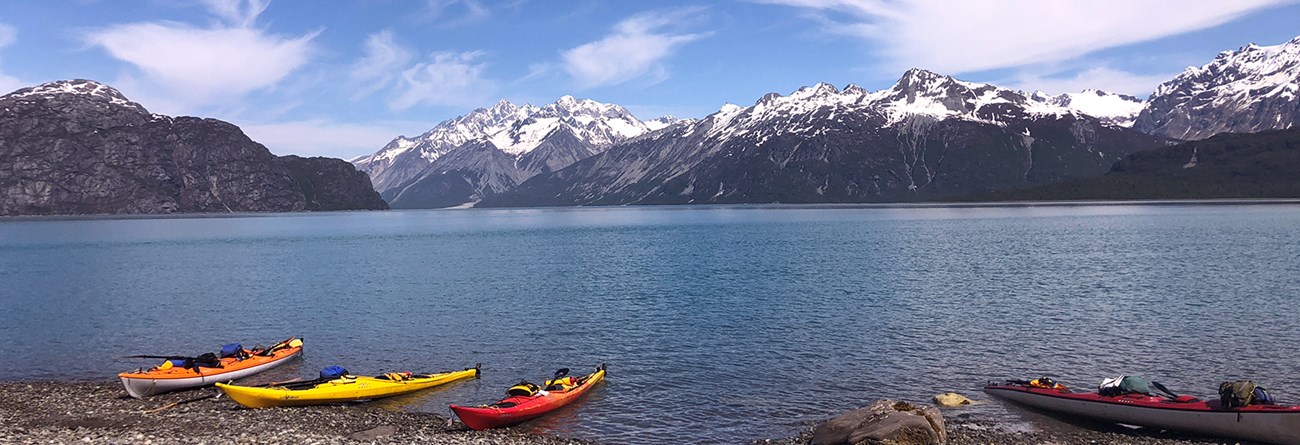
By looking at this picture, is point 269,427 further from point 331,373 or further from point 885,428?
point 885,428

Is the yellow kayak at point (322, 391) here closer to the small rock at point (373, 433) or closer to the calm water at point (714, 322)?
the calm water at point (714, 322)

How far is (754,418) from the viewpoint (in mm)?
37656

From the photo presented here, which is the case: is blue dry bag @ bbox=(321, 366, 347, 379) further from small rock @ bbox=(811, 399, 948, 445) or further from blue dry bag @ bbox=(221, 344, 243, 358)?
small rock @ bbox=(811, 399, 948, 445)

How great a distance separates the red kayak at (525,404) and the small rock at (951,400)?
702 inches

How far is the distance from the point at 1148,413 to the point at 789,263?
7983 cm

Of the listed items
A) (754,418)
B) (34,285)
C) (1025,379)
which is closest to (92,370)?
(754,418)

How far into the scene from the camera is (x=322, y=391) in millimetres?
40219

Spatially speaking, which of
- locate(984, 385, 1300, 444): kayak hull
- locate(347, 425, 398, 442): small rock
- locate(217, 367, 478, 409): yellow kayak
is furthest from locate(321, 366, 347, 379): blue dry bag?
locate(984, 385, 1300, 444): kayak hull

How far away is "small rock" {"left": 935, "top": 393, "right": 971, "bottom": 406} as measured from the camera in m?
38.4

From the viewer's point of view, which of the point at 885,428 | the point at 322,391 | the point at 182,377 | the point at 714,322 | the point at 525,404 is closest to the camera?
the point at 885,428

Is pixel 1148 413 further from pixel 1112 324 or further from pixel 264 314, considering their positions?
pixel 264 314

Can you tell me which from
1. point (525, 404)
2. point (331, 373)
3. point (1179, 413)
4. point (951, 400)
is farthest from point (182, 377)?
point (1179, 413)

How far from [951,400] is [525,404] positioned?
20689mm

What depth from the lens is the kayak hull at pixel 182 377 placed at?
138ft
